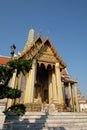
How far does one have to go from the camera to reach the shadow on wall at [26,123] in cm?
916

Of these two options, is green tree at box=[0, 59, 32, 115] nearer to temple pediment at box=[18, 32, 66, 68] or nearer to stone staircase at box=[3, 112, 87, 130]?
stone staircase at box=[3, 112, 87, 130]

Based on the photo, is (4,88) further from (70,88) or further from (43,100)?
(70,88)

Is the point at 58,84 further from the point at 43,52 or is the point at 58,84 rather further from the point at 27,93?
the point at 43,52

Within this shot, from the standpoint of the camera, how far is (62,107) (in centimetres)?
1616

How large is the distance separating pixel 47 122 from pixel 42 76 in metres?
10.7

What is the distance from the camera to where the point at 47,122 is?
10336mm

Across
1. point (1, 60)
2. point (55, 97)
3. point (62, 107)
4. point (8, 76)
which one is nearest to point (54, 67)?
point (55, 97)

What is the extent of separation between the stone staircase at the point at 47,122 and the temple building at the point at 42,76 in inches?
160

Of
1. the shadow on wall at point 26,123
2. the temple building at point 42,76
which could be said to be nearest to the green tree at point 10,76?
the shadow on wall at point 26,123

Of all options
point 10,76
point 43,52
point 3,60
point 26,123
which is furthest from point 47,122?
point 3,60

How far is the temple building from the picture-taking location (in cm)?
1631

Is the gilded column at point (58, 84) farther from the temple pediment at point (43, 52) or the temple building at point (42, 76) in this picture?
the temple pediment at point (43, 52)

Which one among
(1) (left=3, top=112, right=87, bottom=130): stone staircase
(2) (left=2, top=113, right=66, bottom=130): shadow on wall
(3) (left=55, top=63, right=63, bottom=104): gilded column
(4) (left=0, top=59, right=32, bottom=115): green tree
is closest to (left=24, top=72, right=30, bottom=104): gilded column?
(3) (left=55, top=63, right=63, bottom=104): gilded column

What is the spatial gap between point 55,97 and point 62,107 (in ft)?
4.95
